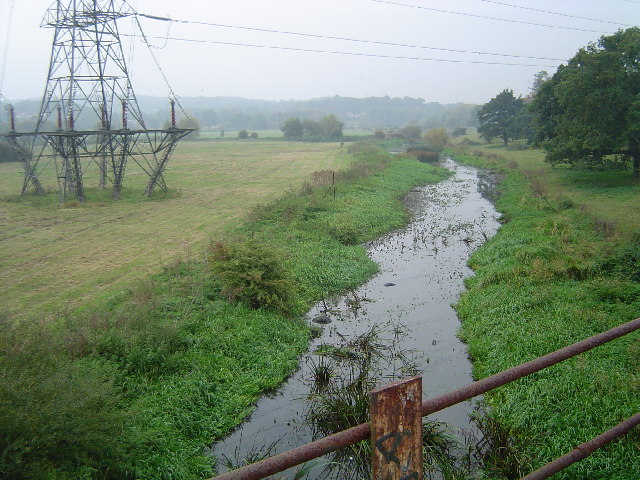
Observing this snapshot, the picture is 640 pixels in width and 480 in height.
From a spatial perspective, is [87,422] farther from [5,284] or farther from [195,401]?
[5,284]

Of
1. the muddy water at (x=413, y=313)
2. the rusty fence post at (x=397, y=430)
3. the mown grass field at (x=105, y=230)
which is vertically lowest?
the muddy water at (x=413, y=313)

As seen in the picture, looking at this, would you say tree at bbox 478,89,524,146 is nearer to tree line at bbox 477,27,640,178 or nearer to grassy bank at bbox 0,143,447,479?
tree line at bbox 477,27,640,178

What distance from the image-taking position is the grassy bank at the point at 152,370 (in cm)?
605

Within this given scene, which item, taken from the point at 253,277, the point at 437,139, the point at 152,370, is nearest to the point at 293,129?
the point at 437,139

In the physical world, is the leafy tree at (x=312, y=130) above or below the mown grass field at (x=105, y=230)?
above

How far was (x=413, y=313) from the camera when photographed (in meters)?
13.5

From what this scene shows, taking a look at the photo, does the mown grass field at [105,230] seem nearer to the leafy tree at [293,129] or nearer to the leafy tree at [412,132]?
the leafy tree at [412,132]

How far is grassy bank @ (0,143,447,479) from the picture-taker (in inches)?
238

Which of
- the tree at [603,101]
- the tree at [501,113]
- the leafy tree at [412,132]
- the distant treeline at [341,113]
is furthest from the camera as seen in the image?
the distant treeline at [341,113]

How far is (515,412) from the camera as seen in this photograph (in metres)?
8.27

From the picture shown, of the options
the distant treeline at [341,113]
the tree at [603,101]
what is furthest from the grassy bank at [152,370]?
the distant treeline at [341,113]

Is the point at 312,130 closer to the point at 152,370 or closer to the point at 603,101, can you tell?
the point at 603,101

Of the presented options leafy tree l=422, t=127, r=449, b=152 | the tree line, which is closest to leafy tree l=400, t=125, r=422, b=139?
leafy tree l=422, t=127, r=449, b=152

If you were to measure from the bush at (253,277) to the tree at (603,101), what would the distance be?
20.5 meters
